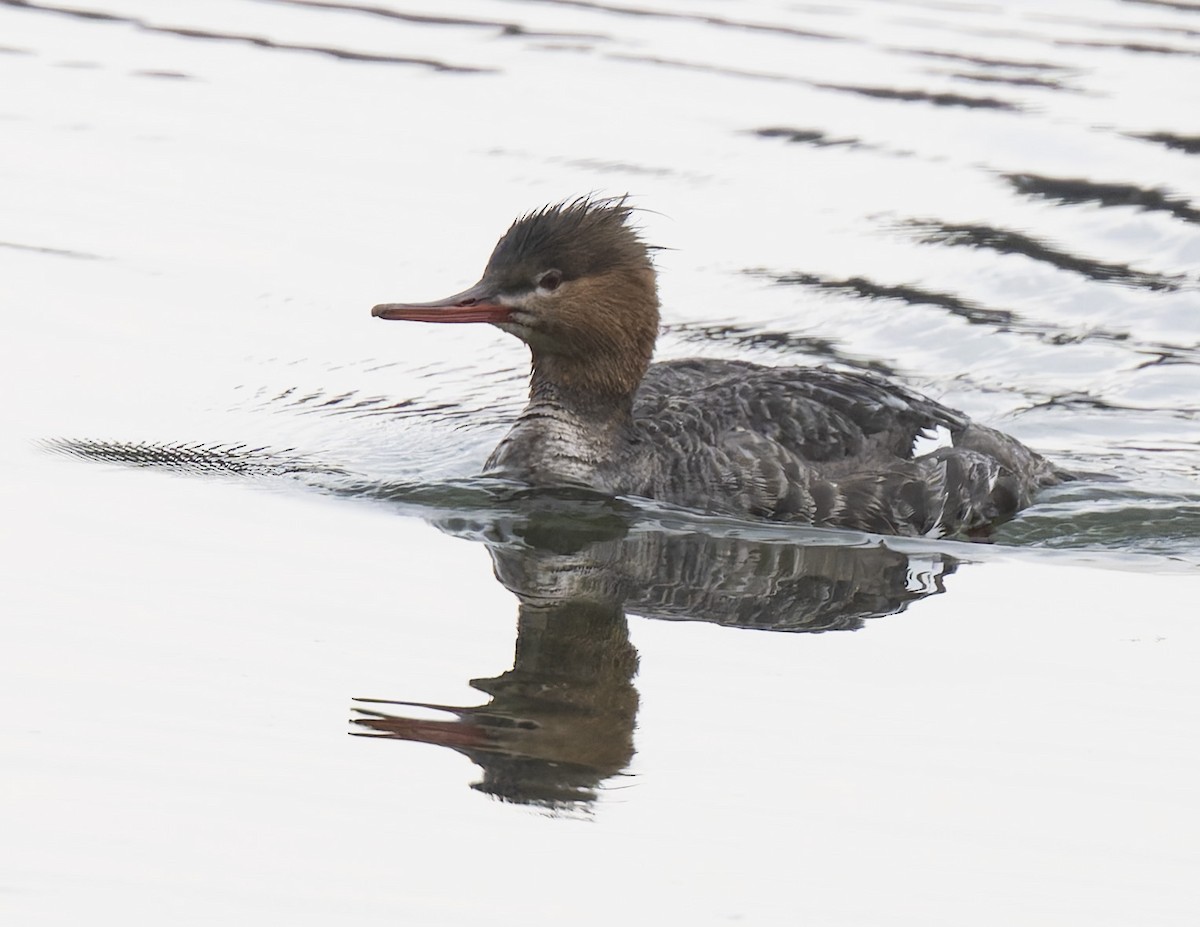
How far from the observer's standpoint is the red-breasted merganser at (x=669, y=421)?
881 cm

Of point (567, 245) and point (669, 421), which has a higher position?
point (567, 245)

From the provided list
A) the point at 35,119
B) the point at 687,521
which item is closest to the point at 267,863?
the point at 687,521

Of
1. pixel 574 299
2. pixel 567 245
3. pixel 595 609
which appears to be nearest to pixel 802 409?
pixel 574 299

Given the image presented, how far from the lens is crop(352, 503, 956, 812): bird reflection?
589cm

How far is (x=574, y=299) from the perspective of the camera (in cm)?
898

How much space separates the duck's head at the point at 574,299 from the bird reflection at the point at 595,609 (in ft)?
2.36

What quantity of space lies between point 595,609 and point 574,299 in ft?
6.59

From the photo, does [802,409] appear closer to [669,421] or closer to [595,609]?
[669,421]

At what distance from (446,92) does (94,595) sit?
9284 mm

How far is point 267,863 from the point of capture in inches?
199

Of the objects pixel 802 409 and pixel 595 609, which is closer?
pixel 595 609

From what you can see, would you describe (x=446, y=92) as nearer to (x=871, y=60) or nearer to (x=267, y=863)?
(x=871, y=60)

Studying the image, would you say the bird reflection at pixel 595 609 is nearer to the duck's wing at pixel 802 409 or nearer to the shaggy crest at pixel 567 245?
the duck's wing at pixel 802 409

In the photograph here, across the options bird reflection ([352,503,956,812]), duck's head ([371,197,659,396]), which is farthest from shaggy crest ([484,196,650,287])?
bird reflection ([352,503,956,812])
